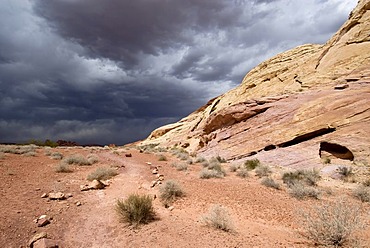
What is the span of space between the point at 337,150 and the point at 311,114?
3.60 metres

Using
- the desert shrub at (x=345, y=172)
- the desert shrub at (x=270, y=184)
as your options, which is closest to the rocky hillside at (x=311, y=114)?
the desert shrub at (x=345, y=172)

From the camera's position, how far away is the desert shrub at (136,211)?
18.4 ft

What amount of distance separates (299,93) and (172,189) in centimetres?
1752

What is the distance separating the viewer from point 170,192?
779cm

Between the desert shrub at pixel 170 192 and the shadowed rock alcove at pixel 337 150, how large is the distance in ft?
37.0

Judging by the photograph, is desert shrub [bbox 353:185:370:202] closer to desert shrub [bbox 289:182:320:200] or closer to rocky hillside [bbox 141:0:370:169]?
desert shrub [bbox 289:182:320:200]

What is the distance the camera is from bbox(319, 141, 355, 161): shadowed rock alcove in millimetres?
13602

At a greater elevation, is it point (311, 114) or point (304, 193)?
point (311, 114)

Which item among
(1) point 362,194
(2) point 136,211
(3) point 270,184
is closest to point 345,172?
(1) point 362,194

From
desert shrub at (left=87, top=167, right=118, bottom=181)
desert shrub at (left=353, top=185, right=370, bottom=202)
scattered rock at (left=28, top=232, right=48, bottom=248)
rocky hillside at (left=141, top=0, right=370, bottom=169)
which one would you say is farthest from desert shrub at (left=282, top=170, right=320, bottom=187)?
scattered rock at (left=28, top=232, right=48, bottom=248)

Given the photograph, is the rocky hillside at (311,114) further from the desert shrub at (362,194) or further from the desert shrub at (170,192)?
the desert shrub at (170,192)

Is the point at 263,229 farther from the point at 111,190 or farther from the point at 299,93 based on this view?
the point at 299,93

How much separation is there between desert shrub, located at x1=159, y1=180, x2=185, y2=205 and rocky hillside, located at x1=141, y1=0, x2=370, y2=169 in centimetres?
1015

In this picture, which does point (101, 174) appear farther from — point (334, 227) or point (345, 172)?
point (345, 172)
